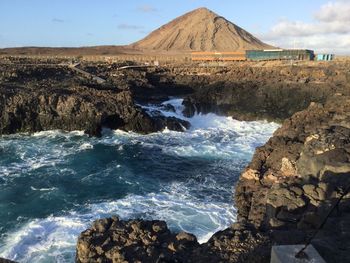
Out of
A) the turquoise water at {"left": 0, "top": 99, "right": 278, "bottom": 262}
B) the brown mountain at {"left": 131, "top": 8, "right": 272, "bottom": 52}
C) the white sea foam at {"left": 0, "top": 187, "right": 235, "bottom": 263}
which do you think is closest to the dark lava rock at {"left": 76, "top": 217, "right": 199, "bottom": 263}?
the white sea foam at {"left": 0, "top": 187, "right": 235, "bottom": 263}

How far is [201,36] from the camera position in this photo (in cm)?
11812

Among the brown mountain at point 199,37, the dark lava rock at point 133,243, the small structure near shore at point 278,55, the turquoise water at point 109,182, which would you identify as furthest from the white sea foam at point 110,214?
the brown mountain at point 199,37

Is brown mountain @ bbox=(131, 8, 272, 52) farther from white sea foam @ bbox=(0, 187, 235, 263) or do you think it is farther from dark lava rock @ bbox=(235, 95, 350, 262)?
white sea foam @ bbox=(0, 187, 235, 263)

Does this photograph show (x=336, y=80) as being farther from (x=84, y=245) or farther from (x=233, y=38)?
(x=233, y=38)

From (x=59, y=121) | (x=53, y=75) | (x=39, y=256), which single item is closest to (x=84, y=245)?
(x=39, y=256)

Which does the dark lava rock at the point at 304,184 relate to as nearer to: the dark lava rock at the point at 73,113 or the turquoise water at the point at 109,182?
the turquoise water at the point at 109,182

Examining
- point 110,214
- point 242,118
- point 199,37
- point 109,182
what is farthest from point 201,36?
point 110,214

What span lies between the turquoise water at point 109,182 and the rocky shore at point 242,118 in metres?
1.63

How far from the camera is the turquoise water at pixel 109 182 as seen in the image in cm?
1496

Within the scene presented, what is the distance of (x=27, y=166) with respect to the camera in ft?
72.9

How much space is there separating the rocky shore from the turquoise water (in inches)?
64.2

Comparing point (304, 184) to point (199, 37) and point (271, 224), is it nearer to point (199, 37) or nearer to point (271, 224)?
point (271, 224)

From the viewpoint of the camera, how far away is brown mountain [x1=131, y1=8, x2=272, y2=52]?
380 feet

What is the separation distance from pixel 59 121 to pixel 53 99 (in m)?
1.59
